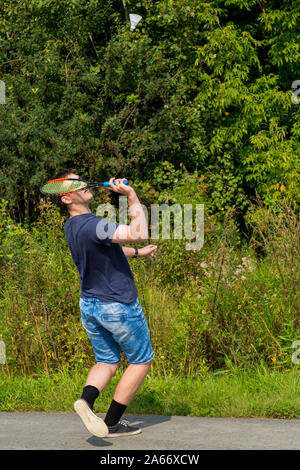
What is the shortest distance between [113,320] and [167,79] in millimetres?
10286

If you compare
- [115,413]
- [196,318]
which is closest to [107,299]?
[115,413]

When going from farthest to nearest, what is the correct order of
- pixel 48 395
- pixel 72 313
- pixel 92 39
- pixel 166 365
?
pixel 92 39 < pixel 72 313 < pixel 166 365 < pixel 48 395

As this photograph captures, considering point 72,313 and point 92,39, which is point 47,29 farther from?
point 72,313

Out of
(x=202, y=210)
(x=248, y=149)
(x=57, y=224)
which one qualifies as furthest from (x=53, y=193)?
(x=248, y=149)

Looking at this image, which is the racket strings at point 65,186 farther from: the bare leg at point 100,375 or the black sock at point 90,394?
the black sock at point 90,394

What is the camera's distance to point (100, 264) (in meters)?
4.85

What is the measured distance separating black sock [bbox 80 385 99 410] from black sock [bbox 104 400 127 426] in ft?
0.58

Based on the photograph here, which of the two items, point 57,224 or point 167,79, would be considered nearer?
point 57,224

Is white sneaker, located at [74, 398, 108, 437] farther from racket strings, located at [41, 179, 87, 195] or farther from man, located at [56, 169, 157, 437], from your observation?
racket strings, located at [41, 179, 87, 195]

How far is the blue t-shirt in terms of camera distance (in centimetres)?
479

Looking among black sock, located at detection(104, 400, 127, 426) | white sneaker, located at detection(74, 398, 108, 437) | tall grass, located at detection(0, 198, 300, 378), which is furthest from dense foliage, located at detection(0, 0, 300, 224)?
white sneaker, located at detection(74, 398, 108, 437)

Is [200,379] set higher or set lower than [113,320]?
lower

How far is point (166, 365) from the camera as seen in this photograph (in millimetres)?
6668

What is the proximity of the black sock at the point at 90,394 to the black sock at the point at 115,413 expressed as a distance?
0.18 metres
